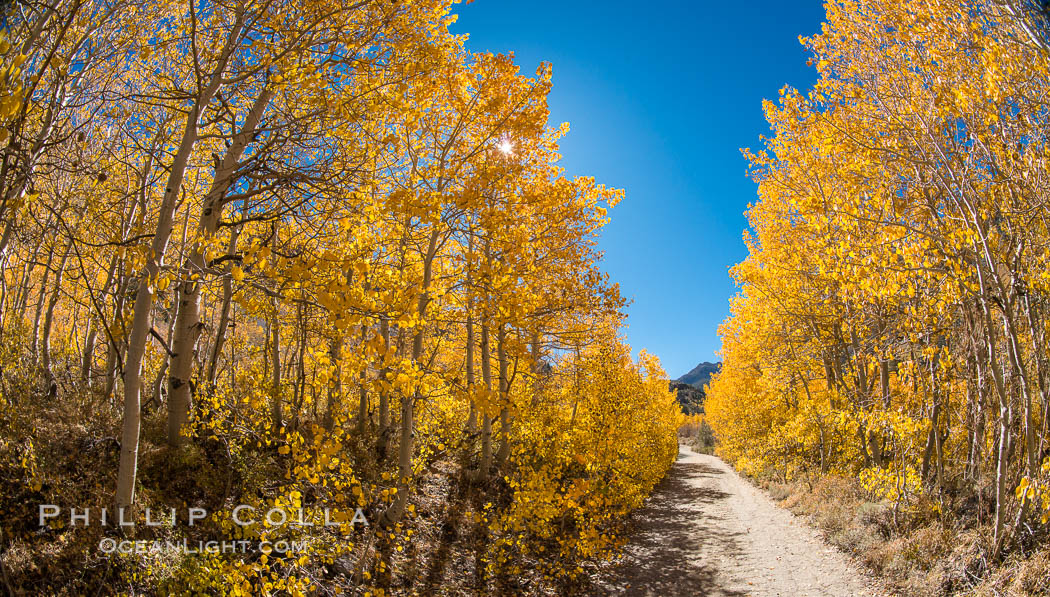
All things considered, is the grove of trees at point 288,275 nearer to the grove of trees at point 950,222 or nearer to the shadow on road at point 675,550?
the grove of trees at point 950,222

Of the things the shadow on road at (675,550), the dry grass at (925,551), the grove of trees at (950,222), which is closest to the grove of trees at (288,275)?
the grove of trees at (950,222)

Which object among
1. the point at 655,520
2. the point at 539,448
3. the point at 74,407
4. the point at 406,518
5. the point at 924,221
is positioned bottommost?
the point at 655,520

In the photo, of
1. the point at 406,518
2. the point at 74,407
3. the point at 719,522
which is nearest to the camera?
the point at 74,407

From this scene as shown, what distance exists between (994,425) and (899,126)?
408 centimetres

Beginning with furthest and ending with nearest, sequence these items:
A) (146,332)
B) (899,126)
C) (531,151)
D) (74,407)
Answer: (531,151)
(74,407)
(899,126)
(146,332)

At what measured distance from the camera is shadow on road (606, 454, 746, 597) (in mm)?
7617

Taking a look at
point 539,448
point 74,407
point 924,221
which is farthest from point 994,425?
point 74,407

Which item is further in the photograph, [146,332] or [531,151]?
[531,151]

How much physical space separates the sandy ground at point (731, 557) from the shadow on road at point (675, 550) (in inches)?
0.6

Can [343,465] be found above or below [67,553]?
above

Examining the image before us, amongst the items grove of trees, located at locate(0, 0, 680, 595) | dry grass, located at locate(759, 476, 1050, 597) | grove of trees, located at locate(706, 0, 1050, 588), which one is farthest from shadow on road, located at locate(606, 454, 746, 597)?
grove of trees, located at locate(706, 0, 1050, 588)

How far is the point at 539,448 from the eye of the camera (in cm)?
873

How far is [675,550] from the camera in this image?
9.67 metres

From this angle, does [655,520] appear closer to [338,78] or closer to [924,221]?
[924,221]
